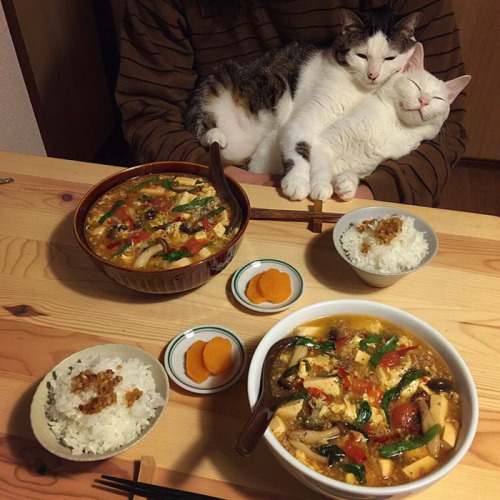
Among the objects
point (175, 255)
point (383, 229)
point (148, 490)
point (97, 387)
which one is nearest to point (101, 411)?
point (97, 387)

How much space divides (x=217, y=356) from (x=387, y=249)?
0.44m

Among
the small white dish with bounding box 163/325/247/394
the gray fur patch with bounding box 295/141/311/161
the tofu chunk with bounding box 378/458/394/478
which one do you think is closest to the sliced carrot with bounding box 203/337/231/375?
the small white dish with bounding box 163/325/247/394

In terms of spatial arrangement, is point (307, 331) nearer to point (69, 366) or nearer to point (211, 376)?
point (211, 376)

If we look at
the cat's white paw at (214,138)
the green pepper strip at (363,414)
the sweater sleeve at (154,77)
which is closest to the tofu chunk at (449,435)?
the green pepper strip at (363,414)

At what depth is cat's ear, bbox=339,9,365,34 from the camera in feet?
5.44

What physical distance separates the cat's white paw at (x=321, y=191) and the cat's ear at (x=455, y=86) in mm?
652

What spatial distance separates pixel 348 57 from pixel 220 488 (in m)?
1.53

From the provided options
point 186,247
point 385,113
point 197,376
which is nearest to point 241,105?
point 385,113

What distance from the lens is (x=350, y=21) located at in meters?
1.69

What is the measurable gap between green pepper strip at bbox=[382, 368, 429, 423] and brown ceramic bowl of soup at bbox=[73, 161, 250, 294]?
1.36 feet

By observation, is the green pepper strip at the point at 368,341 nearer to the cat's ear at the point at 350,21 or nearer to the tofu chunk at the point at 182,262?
the tofu chunk at the point at 182,262

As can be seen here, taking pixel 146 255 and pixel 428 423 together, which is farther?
pixel 146 255

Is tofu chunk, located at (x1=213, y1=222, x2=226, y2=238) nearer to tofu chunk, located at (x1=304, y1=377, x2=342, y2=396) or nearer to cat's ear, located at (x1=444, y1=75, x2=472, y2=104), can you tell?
tofu chunk, located at (x1=304, y1=377, x2=342, y2=396)

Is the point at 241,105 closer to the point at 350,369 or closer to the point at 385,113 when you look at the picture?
the point at 385,113
